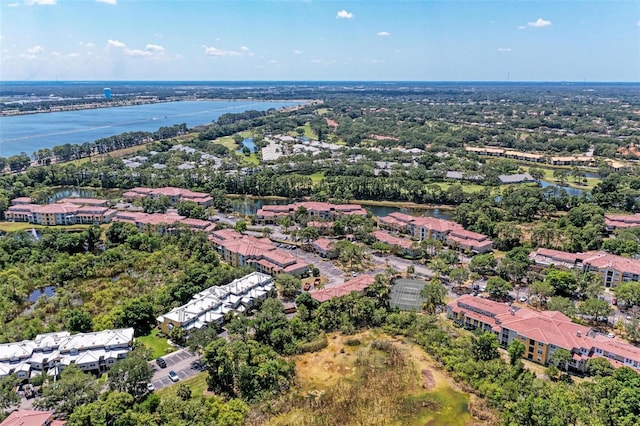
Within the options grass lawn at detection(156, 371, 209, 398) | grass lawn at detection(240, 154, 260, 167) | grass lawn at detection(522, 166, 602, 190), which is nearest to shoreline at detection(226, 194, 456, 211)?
grass lawn at detection(240, 154, 260, 167)

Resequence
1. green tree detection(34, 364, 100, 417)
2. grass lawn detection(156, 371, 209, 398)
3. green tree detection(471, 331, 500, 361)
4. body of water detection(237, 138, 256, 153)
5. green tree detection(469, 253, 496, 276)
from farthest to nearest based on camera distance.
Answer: body of water detection(237, 138, 256, 153) < green tree detection(469, 253, 496, 276) < green tree detection(471, 331, 500, 361) < grass lawn detection(156, 371, 209, 398) < green tree detection(34, 364, 100, 417)

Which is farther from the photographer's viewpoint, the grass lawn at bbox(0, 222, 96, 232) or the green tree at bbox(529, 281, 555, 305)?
the grass lawn at bbox(0, 222, 96, 232)

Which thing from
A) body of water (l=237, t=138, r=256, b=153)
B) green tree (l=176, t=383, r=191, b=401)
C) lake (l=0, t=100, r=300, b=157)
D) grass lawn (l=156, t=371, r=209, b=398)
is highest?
lake (l=0, t=100, r=300, b=157)

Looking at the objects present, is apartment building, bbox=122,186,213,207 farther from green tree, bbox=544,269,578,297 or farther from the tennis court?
green tree, bbox=544,269,578,297

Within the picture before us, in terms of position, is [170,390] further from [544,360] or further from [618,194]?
[618,194]

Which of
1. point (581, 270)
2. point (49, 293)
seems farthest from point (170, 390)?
point (581, 270)

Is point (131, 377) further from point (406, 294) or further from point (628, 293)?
point (628, 293)

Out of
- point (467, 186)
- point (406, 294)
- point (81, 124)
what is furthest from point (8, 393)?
point (81, 124)
